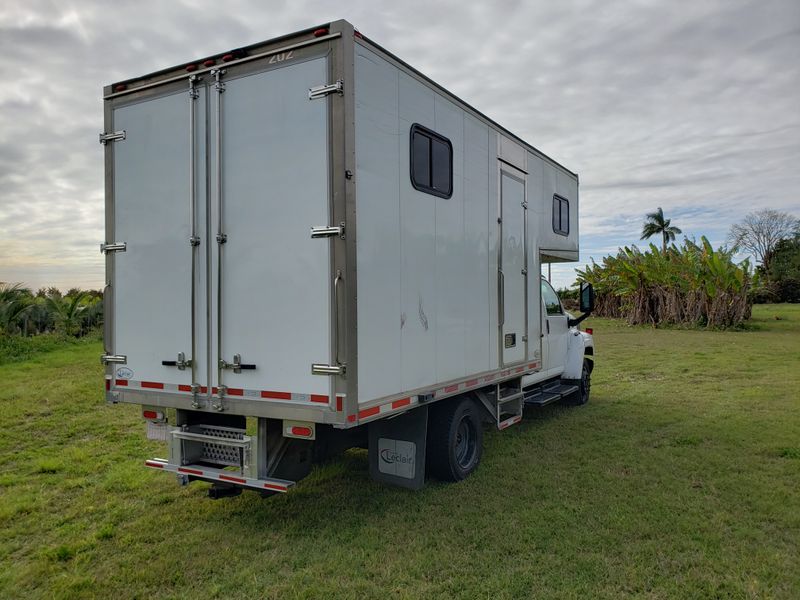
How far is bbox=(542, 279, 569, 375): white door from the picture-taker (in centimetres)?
791

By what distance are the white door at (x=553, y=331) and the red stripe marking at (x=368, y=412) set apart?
396 cm

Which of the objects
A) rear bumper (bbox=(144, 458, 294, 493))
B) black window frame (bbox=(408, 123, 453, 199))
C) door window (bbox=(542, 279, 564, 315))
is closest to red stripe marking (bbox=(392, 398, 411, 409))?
rear bumper (bbox=(144, 458, 294, 493))

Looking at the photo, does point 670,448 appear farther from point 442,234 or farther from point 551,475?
point 442,234

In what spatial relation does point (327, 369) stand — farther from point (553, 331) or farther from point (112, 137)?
point (553, 331)

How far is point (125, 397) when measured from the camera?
493 centimetres

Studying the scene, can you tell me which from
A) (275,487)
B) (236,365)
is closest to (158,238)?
(236,365)

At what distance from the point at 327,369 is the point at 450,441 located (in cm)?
192

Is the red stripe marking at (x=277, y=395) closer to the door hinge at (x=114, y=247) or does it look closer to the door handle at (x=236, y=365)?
the door handle at (x=236, y=365)

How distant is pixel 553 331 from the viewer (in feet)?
27.0

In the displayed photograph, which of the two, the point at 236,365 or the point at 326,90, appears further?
the point at 236,365

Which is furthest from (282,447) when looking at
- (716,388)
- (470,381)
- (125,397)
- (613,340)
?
(613,340)

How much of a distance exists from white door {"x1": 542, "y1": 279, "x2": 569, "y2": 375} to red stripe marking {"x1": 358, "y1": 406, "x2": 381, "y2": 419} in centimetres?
396

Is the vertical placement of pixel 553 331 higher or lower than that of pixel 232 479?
higher

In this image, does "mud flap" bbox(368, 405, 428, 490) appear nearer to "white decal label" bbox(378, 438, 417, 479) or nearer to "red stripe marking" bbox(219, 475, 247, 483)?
"white decal label" bbox(378, 438, 417, 479)
